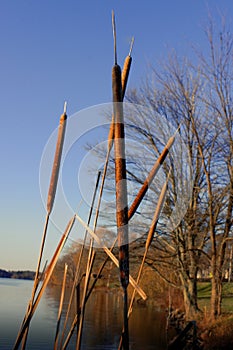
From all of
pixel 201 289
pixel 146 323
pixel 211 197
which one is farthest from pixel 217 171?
pixel 201 289

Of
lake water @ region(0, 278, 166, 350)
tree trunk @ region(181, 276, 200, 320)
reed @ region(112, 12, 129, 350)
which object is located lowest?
lake water @ region(0, 278, 166, 350)

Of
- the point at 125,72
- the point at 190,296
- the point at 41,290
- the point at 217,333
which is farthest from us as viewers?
the point at 190,296

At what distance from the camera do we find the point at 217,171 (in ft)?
40.8

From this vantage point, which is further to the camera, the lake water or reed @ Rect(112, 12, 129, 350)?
the lake water

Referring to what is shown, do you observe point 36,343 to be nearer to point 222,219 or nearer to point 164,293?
point 222,219

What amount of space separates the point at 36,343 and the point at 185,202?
4.79 metres

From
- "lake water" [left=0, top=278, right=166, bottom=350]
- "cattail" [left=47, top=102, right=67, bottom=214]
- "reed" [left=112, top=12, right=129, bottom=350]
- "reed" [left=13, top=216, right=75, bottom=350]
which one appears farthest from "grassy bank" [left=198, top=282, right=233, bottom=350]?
"reed" [left=112, top=12, right=129, bottom=350]

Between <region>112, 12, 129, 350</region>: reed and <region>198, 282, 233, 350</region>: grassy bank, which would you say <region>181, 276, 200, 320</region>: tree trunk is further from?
<region>112, 12, 129, 350</region>: reed

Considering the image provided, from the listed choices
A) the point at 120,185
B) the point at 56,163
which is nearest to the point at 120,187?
the point at 120,185

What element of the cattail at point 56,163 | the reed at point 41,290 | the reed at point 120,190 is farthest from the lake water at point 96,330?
the reed at point 120,190

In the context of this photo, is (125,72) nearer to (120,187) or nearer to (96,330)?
(120,187)

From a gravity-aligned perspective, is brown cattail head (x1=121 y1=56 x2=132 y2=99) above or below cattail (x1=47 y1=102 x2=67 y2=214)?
above

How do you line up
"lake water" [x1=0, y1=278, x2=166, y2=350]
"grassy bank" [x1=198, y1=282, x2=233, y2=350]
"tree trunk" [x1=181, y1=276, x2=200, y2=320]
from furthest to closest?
"tree trunk" [x1=181, y1=276, x2=200, y2=320] → "lake water" [x1=0, y1=278, x2=166, y2=350] → "grassy bank" [x1=198, y1=282, x2=233, y2=350]

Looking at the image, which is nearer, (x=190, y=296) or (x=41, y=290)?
(x=41, y=290)
